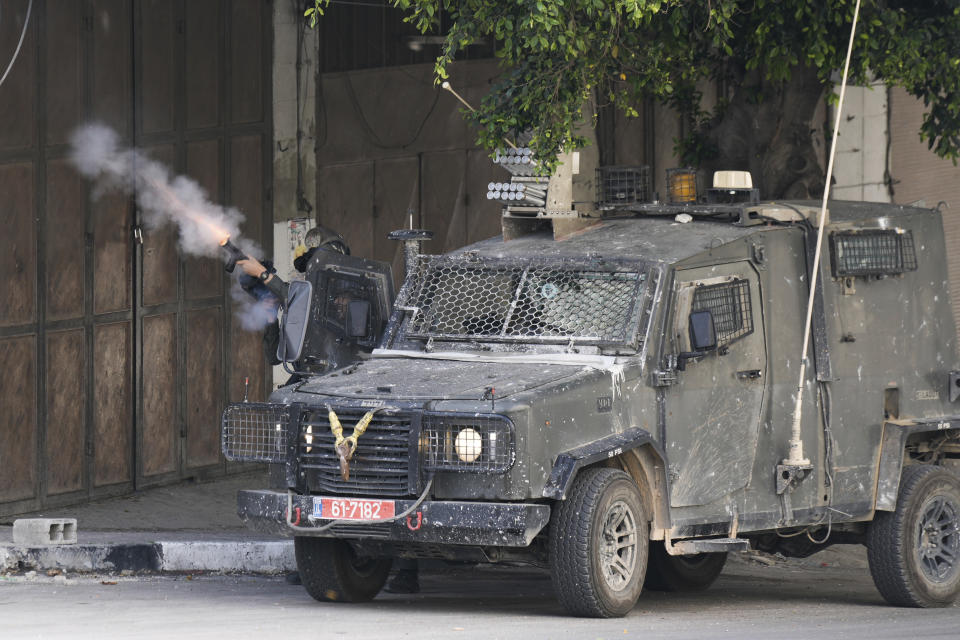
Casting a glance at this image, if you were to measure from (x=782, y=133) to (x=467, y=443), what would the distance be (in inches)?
217

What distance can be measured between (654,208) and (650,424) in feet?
5.73

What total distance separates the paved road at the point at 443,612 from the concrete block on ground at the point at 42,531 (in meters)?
0.38

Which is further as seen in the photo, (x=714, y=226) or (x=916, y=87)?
Result: (x=916, y=87)

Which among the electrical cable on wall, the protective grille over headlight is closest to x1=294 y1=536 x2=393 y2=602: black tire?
the protective grille over headlight

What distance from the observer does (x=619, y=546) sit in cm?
924

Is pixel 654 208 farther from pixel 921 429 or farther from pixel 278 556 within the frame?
pixel 278 556

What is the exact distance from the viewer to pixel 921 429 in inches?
429

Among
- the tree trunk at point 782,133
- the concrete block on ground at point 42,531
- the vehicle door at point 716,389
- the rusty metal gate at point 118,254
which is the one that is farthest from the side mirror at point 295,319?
the tree trunk at point 782,133

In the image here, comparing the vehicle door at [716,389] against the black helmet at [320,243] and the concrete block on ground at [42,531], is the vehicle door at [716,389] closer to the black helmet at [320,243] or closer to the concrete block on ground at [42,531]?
the black helmet at [320,243]

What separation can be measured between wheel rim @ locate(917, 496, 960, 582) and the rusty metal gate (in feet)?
21.2

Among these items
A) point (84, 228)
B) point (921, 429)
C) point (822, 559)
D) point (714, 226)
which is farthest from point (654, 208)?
point (84, 228)

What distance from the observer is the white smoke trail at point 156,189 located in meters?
14.1

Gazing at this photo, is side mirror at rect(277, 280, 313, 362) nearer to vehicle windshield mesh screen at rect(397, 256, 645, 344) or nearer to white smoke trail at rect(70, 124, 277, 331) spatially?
vehicle windshield mesh screen at rect(397, 256, 645, 344)

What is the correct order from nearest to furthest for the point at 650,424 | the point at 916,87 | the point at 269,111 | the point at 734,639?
the point at 734,639, the point at 650,424, the point at 916,87, the point at 269,111
